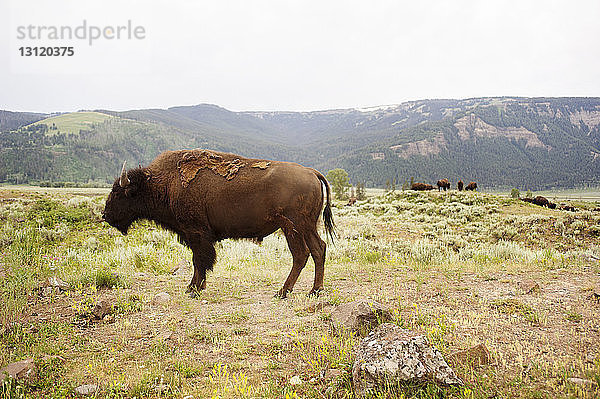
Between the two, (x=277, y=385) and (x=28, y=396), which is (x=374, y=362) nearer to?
(x=277, y=385)

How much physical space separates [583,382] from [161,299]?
6178 millimetres

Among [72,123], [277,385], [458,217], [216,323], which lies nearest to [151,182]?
[216,323]

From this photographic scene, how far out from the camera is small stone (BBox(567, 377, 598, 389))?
285cm

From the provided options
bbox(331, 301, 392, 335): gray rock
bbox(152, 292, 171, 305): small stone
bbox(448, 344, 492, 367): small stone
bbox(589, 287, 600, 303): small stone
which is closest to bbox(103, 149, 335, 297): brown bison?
bbox(152, 292, 171, 305): small stone

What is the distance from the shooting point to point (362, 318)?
457cm

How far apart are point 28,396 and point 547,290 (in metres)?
7.58

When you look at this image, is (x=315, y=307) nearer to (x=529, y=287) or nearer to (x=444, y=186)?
(x=529, y=287)

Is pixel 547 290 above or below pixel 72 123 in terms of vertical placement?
below

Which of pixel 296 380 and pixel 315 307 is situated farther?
pixel 315 307

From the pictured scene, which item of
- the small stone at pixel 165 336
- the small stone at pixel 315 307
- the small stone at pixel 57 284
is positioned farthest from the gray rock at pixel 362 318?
the small stone at pixel 57 284

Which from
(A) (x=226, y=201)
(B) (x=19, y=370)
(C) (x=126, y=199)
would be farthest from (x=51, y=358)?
(C) (x=126, y=199)

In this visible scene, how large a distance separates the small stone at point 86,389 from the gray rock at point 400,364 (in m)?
2.65

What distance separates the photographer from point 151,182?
7508 millimetres

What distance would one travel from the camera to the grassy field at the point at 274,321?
3455 millimetres
